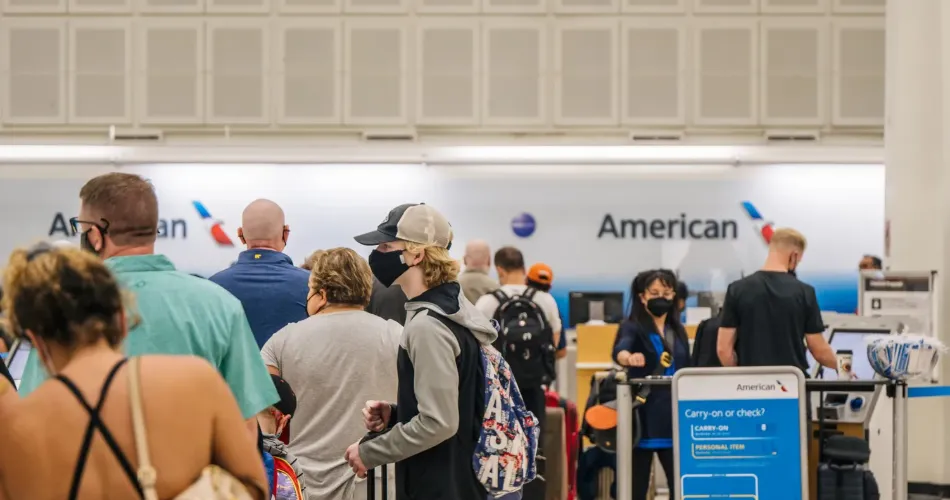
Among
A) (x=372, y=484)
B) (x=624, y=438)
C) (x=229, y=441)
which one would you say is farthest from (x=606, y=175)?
(x=229, y=441)

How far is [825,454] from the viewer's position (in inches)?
209

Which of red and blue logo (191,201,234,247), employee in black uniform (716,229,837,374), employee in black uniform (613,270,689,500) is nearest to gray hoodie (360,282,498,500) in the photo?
employee in black uniform (613,270,689,500)

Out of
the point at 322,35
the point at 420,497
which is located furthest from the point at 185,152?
the point at 420,497

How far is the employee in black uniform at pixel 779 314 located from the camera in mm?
6273

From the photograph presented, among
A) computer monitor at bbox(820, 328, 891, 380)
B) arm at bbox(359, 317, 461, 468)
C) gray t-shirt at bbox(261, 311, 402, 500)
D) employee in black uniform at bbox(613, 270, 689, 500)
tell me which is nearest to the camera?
arm at bbox(359, 317, 461, 468)

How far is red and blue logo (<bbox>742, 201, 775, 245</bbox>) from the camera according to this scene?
11.3 meters

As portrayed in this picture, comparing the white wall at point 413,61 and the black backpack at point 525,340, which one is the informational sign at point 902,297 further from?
the white wall at point 413,61

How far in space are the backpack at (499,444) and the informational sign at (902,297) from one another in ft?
17.0

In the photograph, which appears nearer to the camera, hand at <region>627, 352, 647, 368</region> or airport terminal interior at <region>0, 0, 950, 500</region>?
airport terminal interior at <region>0, 0, 950, 500</region>

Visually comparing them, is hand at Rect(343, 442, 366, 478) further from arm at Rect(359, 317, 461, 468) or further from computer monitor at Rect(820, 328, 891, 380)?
computer monitor at Rect(820, 328, 891, 380)

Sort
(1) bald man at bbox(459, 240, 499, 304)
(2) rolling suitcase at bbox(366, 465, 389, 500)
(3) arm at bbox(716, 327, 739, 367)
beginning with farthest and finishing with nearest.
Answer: (1) bald man at bbox(459, 240, 499, 304) → (3) arm at bbox(716, 327, 739, 367) → (2) rolling suitcase at bbox(366, 465, 389, 500)

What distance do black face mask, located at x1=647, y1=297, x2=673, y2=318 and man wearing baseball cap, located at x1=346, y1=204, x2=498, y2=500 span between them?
3.08m

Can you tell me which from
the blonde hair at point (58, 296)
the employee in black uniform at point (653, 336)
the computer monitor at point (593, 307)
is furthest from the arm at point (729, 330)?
the blonde hair at point (58, 296)

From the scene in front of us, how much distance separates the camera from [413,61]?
11500 millimetres
